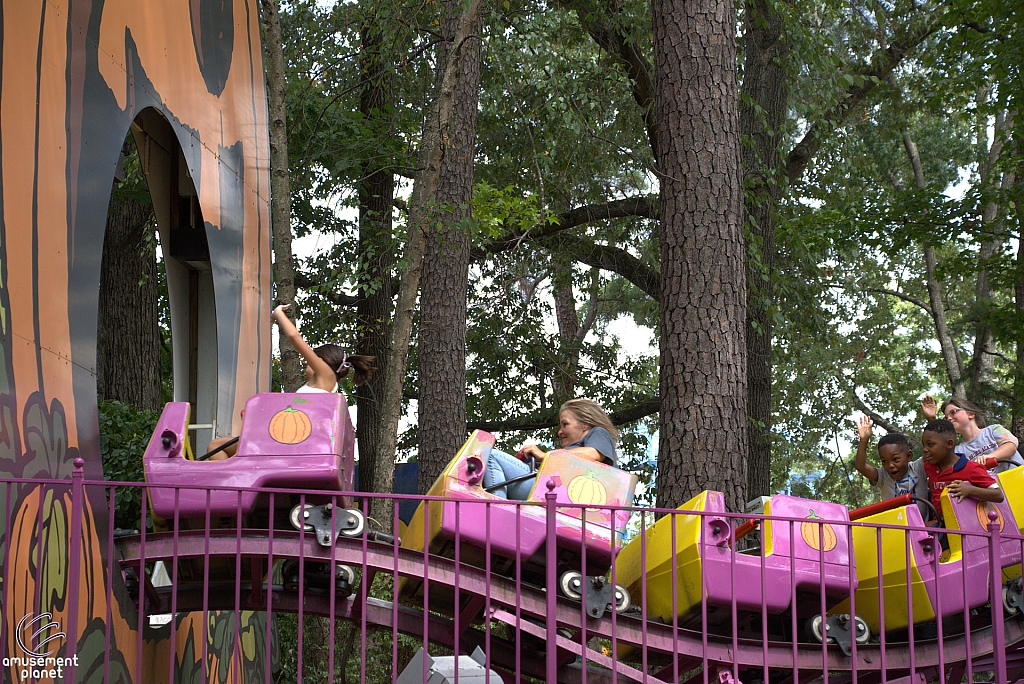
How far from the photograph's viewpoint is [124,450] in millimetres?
9336

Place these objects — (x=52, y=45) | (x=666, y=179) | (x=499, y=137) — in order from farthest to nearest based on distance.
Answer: (x=499, y=137) < (x=666, y=179) < (x=52, y=45)

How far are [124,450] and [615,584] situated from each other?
18.5 ft

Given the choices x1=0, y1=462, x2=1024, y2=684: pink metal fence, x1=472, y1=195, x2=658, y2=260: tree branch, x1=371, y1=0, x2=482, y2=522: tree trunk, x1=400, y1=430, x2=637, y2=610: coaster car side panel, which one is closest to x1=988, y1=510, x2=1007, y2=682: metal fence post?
x1=0, y1=462, x2=1024, y2=684: pink metal fence

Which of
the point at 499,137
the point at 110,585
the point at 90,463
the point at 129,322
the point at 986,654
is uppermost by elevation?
the point at 499,137

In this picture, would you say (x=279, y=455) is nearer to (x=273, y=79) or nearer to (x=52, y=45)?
(x=52, y=45)

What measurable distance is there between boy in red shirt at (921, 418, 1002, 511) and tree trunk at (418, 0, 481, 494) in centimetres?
582

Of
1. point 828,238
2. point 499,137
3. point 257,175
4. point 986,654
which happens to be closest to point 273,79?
point 257,175

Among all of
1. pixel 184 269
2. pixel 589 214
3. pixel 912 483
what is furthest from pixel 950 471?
pixel 589 214

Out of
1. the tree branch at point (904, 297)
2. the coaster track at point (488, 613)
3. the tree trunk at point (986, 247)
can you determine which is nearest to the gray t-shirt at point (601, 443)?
the coaster track at point (488, 613)

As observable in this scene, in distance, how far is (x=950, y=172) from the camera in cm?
2339

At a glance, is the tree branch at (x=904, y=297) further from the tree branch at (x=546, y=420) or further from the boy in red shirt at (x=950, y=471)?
the boy in red shirt at (x=950, y=471)

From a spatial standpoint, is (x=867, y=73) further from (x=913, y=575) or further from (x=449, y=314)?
(x=913, y=575)

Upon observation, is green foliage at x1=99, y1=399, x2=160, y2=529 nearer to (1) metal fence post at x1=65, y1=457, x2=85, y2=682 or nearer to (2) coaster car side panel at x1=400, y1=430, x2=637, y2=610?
(2) coaster car side panel at x1=400, y1=430, x2=637, y2=610

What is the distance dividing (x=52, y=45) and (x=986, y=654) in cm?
593
